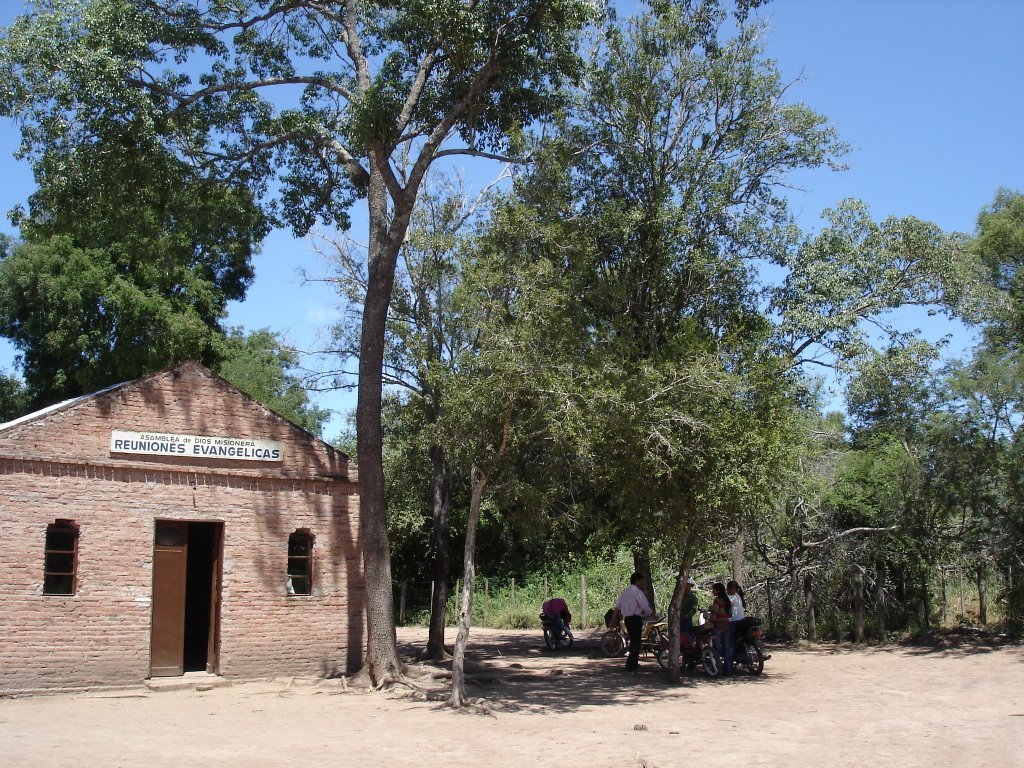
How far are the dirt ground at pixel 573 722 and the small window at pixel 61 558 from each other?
1709mm

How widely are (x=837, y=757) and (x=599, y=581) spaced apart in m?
21.2

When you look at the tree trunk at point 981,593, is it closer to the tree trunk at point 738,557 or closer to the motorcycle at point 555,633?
the tree trunk at point 738,557

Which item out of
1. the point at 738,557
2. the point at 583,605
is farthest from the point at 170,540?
the point at 583,605

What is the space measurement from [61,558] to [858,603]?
17697 mm

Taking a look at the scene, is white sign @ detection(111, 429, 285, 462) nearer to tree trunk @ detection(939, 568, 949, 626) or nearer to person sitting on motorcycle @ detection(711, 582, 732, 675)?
person sitting on motorcycle @ detection(711, 582, 732, 675)

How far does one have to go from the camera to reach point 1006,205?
29250 millimetres

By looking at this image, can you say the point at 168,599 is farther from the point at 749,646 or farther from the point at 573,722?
the point at 749,646

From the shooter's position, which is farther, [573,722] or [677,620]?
[677,620]

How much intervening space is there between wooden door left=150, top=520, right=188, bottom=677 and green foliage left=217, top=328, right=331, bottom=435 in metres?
20.4

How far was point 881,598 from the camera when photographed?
22109mm

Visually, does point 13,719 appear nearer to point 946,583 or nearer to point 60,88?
point 60,88

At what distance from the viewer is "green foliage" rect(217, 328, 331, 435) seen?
4025 centimetres

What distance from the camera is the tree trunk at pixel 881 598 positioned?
22.1 m

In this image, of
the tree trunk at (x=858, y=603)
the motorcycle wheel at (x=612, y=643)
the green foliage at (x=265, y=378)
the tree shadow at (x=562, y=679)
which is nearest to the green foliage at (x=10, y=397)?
the green foliage at (x=265, y=378)
